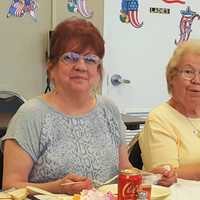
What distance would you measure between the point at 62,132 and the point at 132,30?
9.33 feet

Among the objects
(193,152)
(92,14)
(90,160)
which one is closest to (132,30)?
(92,14)

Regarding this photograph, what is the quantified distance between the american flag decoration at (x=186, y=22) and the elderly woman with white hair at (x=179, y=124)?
2586mm


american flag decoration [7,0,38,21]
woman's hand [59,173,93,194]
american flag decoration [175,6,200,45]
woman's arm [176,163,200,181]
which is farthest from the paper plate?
american flag decoration [175,6,200,45]

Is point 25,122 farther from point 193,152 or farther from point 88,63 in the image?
point 193,152

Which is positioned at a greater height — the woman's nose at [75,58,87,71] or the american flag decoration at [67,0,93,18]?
the american flag decoration at [67,0,93,18]

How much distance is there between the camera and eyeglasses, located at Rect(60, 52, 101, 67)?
1.85 m

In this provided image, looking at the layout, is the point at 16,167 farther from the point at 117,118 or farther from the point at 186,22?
the point at 186,22

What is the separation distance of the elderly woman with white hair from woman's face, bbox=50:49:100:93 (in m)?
0.45

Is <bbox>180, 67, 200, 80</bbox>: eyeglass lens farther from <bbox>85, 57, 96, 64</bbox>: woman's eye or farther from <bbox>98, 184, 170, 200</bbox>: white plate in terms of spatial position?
<bbox>98, 184, 170, 200</bbox>: white plate

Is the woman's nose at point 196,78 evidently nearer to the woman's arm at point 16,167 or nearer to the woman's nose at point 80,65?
the woman's nose at point 80,65

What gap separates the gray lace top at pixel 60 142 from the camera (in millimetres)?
1799

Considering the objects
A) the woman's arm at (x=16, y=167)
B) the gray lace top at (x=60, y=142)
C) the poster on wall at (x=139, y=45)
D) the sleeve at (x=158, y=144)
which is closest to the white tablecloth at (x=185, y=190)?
the sleeve at (x=158, y=144)

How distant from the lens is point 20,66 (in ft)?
13.6

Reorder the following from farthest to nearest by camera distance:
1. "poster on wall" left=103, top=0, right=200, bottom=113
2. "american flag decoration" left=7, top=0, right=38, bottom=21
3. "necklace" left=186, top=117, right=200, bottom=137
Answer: "poster on wall" left=103, top=0, right=200, bottom=113 < "american flag decoration" left=7, top=0, right=38, bottom=21 < "necklace" left=186, top=117, right=200, bottom=137
